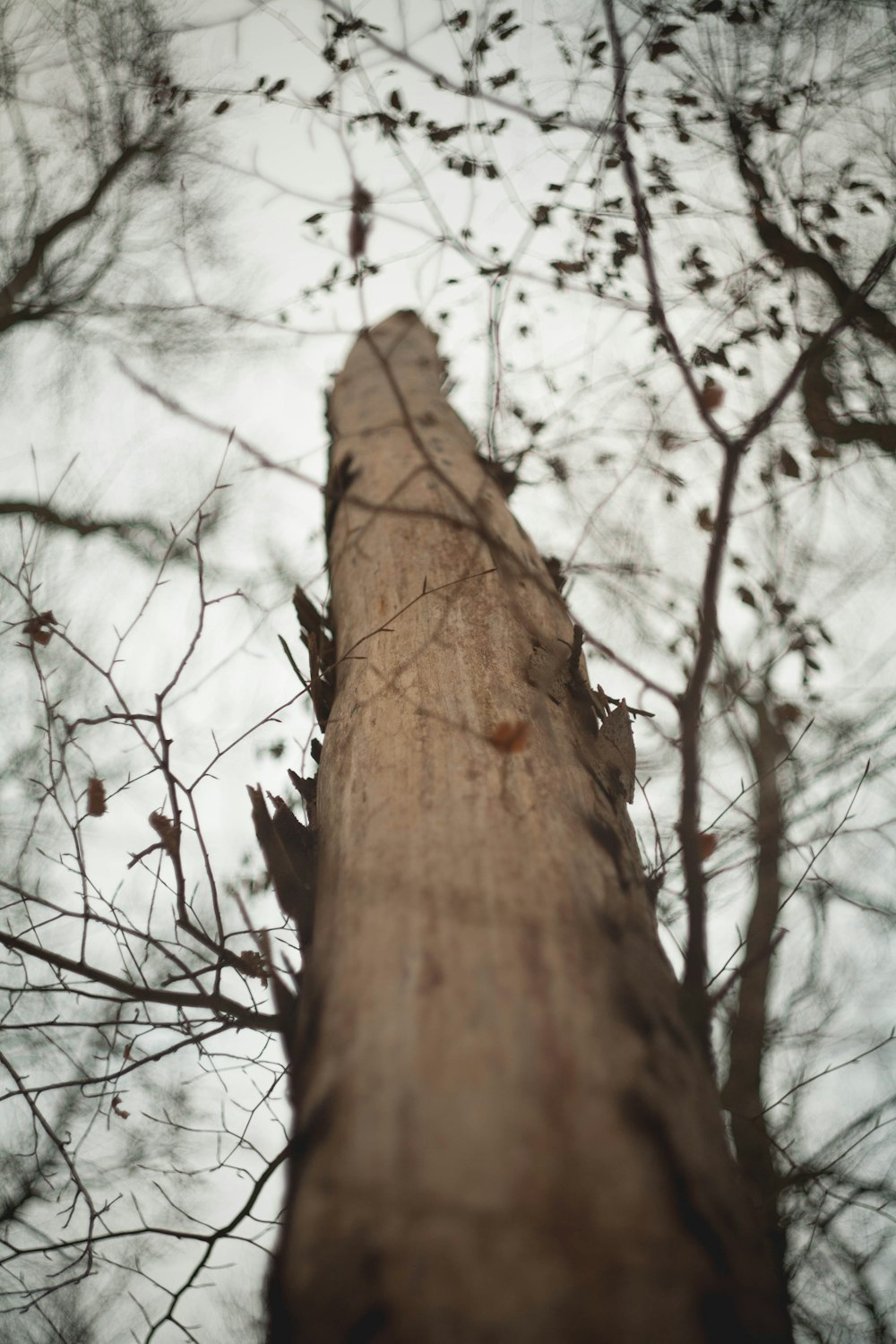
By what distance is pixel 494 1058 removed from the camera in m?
0.71

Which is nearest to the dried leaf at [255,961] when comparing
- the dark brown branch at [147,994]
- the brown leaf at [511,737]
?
the dark brown branch at [147,994]

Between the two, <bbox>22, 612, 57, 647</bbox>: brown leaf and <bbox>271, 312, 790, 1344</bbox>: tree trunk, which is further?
<bbox>22, 612, 57, 647</bbox>: brown leaf

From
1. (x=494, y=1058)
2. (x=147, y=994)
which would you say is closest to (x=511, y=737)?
(x=494, y=1058)

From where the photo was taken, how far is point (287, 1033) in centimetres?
109

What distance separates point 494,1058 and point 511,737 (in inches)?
19.9

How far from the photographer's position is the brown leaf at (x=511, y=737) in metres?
1.11

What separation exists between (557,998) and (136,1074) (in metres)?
2.64

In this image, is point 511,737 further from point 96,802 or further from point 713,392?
point 713,392

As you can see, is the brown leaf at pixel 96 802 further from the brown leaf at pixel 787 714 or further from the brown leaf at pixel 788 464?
the brown leaf at pixel 787 714

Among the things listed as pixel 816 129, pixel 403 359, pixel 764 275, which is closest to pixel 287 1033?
pixel 403 359

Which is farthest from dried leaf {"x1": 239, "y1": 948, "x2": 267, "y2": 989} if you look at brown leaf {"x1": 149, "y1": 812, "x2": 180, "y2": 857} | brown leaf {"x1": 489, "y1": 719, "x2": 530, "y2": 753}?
brown leaf {"x1": 489, "y1": 719, "x2": 530, "y2": 753}

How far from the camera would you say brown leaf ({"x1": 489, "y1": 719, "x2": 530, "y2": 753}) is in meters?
1.11

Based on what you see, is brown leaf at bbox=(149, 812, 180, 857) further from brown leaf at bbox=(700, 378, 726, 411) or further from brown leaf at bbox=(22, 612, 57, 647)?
brown leaf at bbox=(700, 378, 726, 411)

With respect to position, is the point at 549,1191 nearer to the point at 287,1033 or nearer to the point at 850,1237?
the point at 287,1033
